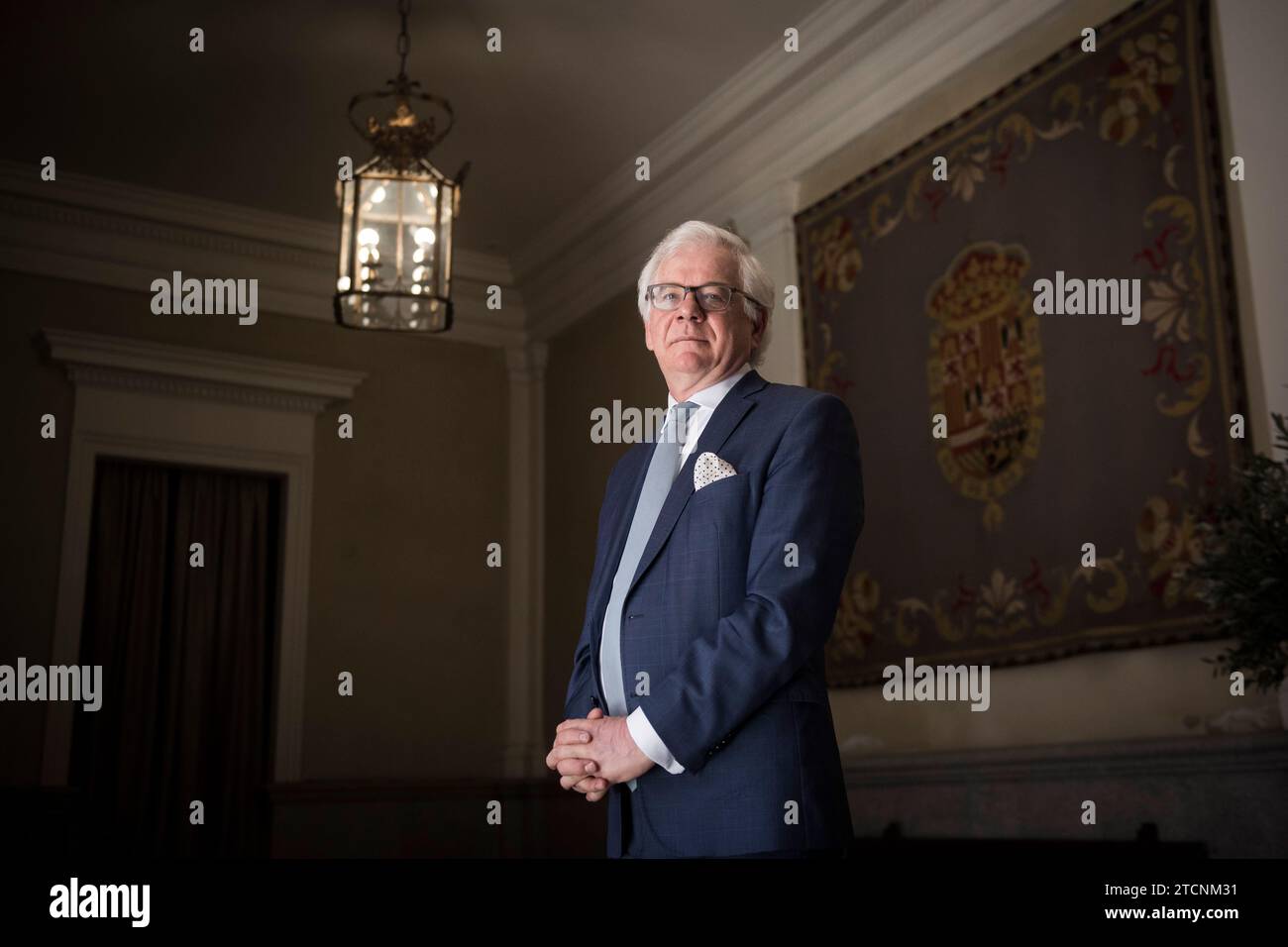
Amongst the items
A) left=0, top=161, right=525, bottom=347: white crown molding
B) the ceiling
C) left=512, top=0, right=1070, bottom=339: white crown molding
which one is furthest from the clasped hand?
left=0, top=161, right=525, bottom=347: white crown molding

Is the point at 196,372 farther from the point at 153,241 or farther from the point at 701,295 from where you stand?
the point at 701,295

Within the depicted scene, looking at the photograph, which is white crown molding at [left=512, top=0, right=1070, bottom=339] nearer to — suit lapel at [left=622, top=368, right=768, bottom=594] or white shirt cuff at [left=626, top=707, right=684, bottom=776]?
suit lapel at [left=622, top=368, right=768, bottom=594]

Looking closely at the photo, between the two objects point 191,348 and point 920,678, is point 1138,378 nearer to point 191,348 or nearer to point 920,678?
point 920,678

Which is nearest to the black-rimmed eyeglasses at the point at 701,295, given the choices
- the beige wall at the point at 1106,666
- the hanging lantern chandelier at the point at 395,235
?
the beige wall at the point at 1106,666

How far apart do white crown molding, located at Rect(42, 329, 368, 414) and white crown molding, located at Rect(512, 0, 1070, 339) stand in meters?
1.38

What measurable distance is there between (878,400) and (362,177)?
2.02m

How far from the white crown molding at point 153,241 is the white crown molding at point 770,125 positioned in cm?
88

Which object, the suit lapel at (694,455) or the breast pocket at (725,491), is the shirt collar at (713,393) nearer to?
the suit lapel at (694,455)

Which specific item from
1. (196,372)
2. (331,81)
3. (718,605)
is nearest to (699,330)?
(718,605)

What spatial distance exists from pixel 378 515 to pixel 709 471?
5254 mm

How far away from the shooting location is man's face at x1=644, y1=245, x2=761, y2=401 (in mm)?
1888

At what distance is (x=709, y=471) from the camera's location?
5.75 ft
